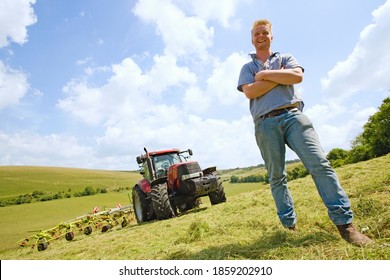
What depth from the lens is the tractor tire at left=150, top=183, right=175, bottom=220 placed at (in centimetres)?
752

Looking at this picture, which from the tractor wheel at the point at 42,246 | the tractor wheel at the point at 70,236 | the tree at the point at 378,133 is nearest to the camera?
the tractor wheel at the point at 42,246

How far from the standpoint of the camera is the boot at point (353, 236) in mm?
2172

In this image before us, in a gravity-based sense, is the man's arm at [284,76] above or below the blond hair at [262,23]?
below

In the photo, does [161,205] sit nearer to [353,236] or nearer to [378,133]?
[353,236]

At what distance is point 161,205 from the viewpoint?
7.51 metres

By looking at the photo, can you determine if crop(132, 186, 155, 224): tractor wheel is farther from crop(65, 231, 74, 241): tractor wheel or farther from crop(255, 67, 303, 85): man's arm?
crop(255, 67, 303, 85): man's arm

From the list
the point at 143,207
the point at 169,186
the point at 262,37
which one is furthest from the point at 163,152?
the point at 262,37

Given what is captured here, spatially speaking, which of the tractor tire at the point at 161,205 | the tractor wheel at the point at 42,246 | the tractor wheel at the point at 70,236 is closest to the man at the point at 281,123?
the tractor tire at the point at 161,205

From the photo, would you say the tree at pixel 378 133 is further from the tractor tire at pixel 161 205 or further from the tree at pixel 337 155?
the tractor tire at pixel 161 205

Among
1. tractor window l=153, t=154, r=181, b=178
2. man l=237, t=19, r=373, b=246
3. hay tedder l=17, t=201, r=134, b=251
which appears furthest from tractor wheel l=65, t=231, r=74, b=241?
man l=237, t=19, r=373, b=246

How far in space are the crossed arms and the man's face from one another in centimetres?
38

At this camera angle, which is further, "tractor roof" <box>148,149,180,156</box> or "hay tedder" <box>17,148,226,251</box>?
"tractor roof" <box>148,149,180,156</box>
